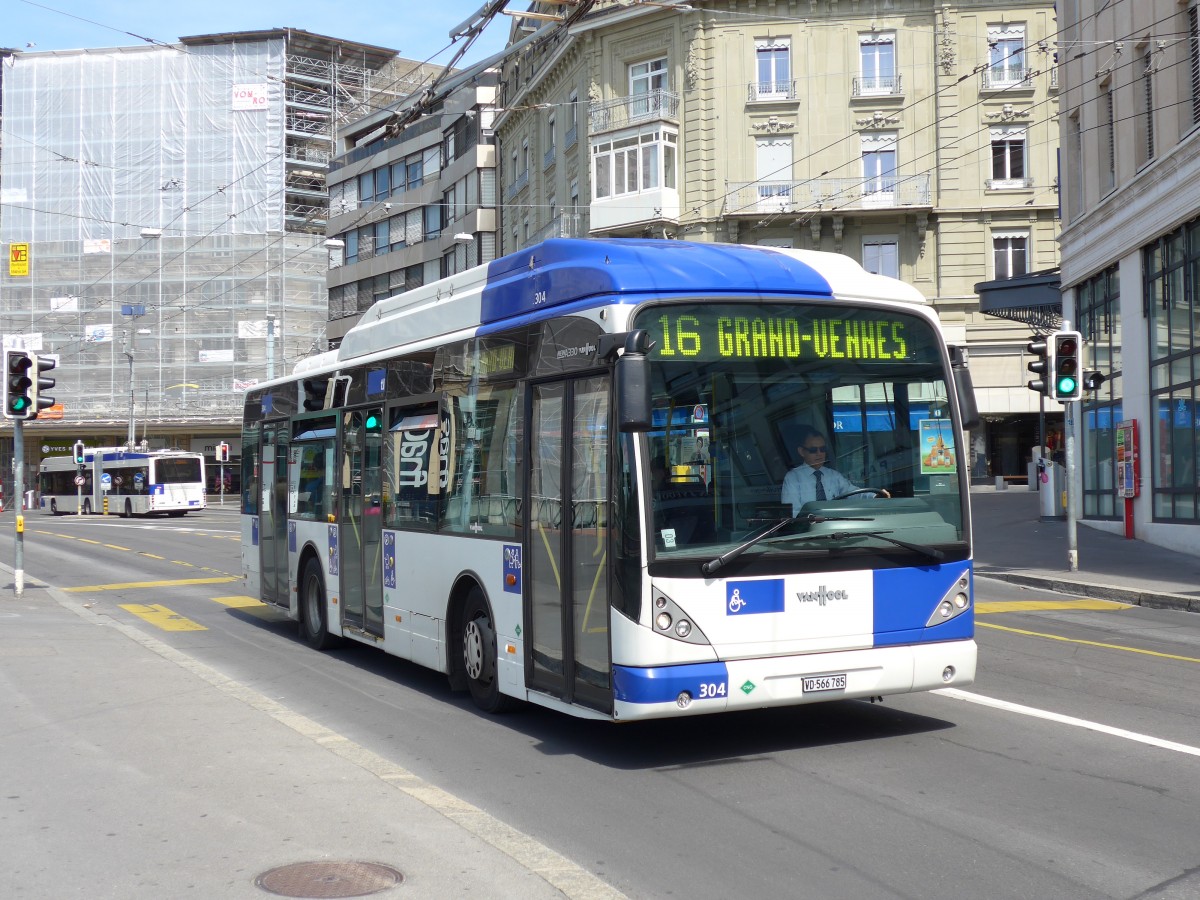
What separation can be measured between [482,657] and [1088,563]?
1476 centimetres

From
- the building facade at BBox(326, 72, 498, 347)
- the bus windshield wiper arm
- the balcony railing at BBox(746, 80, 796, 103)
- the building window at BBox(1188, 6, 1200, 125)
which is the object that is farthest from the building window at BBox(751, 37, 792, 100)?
the bus windshield wiper arm

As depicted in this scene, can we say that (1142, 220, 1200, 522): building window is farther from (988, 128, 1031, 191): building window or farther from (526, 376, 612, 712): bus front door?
(988, 128, 1031, 191): building window

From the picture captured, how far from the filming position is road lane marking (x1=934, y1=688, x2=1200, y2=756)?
7.68 metres

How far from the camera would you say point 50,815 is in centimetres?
628

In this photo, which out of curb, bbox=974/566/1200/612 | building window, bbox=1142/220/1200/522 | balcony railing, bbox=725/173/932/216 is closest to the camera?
curb, bbox=974/566/1200/612

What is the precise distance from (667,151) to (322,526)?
3140cm

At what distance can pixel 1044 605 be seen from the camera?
54.2 feet

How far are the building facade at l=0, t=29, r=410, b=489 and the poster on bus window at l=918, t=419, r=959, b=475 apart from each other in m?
50.7

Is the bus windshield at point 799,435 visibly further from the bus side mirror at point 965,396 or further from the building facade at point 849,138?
the building facade at point 849,138

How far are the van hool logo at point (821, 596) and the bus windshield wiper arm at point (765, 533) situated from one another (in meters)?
0.39

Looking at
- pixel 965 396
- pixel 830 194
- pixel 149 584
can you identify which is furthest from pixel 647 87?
pixel 965 396

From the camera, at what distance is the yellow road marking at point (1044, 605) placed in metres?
15.9

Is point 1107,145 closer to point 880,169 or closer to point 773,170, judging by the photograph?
point 880,169

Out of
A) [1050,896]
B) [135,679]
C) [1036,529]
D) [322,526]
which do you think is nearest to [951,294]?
[1036,529]
